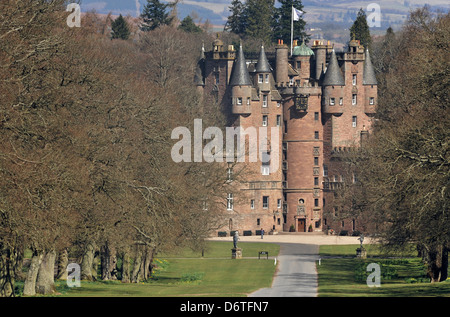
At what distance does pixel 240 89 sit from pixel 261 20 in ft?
141

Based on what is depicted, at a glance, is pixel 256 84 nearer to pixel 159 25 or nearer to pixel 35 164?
pixel 159 25

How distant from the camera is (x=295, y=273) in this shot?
279 ft

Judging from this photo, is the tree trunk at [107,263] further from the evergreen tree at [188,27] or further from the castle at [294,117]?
the evergreen tree at [188,27]

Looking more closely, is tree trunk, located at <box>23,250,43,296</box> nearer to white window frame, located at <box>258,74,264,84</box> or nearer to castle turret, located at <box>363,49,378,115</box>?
white window frame, located at <box>258,74,264,84</box>

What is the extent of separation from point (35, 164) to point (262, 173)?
303ft

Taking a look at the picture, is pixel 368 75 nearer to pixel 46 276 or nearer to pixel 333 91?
pixel 333 91

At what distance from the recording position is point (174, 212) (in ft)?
215

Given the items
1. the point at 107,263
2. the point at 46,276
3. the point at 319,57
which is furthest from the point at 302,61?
the point at 46,276

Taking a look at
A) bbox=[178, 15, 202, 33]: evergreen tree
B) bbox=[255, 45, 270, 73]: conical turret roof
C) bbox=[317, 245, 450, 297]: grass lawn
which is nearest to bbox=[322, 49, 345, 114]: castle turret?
bbox=[255, 45, 270, 73]: conical turret roof

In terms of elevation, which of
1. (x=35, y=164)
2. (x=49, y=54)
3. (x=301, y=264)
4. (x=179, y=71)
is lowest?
(x=301, y=264)

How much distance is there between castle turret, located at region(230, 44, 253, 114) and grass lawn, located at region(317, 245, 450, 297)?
29721 mm
